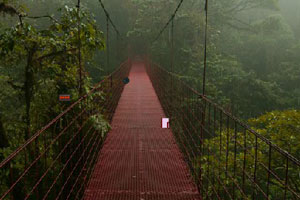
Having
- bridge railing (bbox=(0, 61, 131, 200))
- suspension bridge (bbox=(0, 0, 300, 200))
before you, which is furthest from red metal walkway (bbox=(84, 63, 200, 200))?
bridge railing (bbox=(0, 61, 131, 200))

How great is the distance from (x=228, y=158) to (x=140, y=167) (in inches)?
129

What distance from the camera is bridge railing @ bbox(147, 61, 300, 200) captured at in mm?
1356

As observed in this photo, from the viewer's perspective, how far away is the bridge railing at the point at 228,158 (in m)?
1.36

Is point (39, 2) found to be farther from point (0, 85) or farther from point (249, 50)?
point (249, 50)

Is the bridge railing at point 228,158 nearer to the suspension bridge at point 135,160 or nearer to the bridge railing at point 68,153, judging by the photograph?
the suspension bridge at point 135,160

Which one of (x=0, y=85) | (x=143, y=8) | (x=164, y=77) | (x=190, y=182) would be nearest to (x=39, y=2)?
(x=143, y=8)

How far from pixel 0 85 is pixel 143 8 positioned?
7.24 metres

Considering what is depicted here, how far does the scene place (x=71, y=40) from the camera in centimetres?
376

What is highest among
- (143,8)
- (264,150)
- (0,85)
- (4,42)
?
(143,8)

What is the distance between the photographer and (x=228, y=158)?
555 cm

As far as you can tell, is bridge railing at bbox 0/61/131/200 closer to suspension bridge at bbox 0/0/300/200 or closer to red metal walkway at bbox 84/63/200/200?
suspension bridge at bbox 0/0/300/200

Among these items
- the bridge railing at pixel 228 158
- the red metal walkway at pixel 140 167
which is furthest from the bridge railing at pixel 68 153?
the bridge railing at pixel 228 158

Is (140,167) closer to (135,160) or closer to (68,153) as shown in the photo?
(135,160)

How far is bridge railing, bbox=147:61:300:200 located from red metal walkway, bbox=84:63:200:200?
0.15 metres
